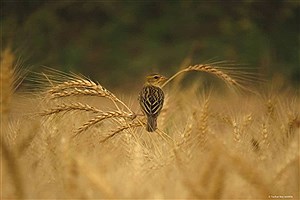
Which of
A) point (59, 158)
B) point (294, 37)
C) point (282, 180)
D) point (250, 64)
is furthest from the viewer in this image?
point (294, 37)

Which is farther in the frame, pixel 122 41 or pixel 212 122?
pixel 122 41

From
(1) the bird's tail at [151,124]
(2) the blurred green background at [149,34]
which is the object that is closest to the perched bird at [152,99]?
(1) the bird's tail at [151,124]

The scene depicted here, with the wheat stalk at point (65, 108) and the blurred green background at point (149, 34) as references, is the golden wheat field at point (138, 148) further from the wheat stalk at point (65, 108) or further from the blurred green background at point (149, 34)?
the blurred green background at point (149, 34)

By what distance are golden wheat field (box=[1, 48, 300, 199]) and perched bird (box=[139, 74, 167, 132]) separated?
0.05 m

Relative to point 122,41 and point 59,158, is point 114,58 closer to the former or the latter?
point 122,41

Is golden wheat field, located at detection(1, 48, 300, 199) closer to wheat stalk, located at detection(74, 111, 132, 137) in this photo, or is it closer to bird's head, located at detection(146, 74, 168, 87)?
wheat stalk, located at detection(74, 111, 132, 137)

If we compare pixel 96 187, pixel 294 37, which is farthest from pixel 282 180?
pixel 294 37

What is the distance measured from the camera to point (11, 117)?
13.9ft

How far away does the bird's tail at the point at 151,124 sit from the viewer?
4.16 meters

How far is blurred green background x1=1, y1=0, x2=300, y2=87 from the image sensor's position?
1817 cm

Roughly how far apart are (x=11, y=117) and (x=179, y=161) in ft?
4.32

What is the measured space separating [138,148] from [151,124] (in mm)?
987

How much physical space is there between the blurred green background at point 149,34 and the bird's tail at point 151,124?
494 inches

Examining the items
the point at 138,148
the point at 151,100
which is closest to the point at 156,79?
the point at 151,100
